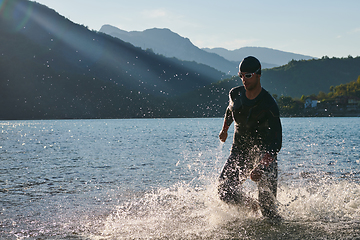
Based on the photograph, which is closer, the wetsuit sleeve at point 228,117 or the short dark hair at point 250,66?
the short dark hair at point 250,66

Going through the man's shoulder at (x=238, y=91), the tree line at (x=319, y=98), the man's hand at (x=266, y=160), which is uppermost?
the tree line at (x=319, y=98)

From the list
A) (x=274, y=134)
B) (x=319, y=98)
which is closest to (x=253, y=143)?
(x=274, y=134)

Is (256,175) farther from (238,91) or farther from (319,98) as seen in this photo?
(319,98)

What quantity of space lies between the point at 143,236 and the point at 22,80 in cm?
18585

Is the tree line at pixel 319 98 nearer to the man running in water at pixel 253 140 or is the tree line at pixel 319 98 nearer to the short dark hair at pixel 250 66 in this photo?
the man running in water at pixel 253 140

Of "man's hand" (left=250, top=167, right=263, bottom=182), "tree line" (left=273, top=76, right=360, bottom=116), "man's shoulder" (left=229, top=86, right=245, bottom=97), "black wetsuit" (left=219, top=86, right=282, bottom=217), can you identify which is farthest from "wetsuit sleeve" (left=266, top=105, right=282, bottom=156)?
"tree line" (left=273, top=76, right=360, bottom=116)

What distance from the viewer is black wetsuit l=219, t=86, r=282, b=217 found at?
193 inches

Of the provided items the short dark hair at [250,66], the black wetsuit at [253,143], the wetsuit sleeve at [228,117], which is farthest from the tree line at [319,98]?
the short dark hair at [250,66]

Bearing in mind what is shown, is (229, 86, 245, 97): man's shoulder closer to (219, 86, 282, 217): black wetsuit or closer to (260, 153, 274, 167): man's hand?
(219, 86, 282, 217): black wetsuit

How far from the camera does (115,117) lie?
620 feet

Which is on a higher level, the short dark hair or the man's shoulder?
the short dark hair

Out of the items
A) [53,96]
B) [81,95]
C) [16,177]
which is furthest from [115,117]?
[16,177]

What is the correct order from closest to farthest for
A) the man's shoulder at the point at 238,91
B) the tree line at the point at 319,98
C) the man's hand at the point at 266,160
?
the man's hand at the point at 266,160
the man's shoulder at the point at 238,91
the tree line at the point at 319,98

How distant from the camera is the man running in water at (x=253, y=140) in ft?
16.0
